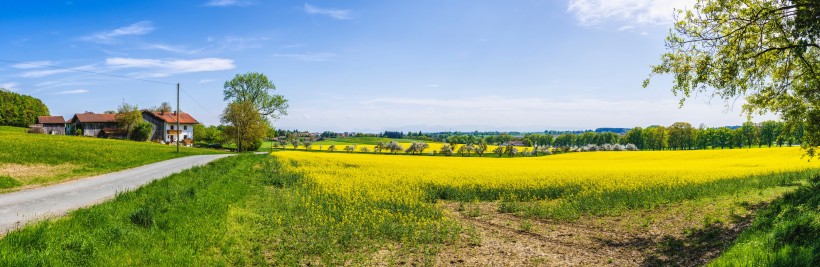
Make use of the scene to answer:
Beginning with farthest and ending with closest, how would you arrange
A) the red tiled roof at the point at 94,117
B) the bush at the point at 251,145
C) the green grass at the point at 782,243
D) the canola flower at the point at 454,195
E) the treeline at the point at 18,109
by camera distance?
the treeline at the point at 18,109 → the red tiled roof at the point at 94,117 → the bush at the point at 251,145 → the canola flower at the point at 454,195 → the green grass at the point at 782,243

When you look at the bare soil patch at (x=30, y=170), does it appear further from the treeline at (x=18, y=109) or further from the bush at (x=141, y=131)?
the treeline at (x=18, y=109)

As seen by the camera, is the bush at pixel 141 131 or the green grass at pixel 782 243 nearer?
the green grass at pixel 782 243

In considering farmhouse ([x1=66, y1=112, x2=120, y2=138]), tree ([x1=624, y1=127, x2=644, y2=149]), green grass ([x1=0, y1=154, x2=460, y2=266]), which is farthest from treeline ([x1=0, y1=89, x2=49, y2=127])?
tree ([x1=624, y1=127, x2=644, y2=149])

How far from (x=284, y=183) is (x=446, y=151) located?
75896 mm

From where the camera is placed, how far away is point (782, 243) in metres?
8.12

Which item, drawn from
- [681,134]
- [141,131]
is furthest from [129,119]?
[681,134]

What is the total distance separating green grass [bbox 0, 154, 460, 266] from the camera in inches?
309

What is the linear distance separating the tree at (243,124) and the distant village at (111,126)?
22983mm

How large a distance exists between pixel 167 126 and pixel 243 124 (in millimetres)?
37954

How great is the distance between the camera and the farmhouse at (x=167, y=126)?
92.0 meters

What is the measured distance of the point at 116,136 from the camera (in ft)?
278

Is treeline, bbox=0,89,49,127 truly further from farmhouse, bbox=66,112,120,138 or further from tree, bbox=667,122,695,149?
tree, bbox=667,122,695,149

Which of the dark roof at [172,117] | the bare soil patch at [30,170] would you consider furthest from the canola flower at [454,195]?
the dark roof at [172,117]

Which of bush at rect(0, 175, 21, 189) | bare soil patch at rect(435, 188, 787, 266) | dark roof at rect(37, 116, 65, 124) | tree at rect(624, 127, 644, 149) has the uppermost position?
dark roof at rect(37, 116, 65, 124)
